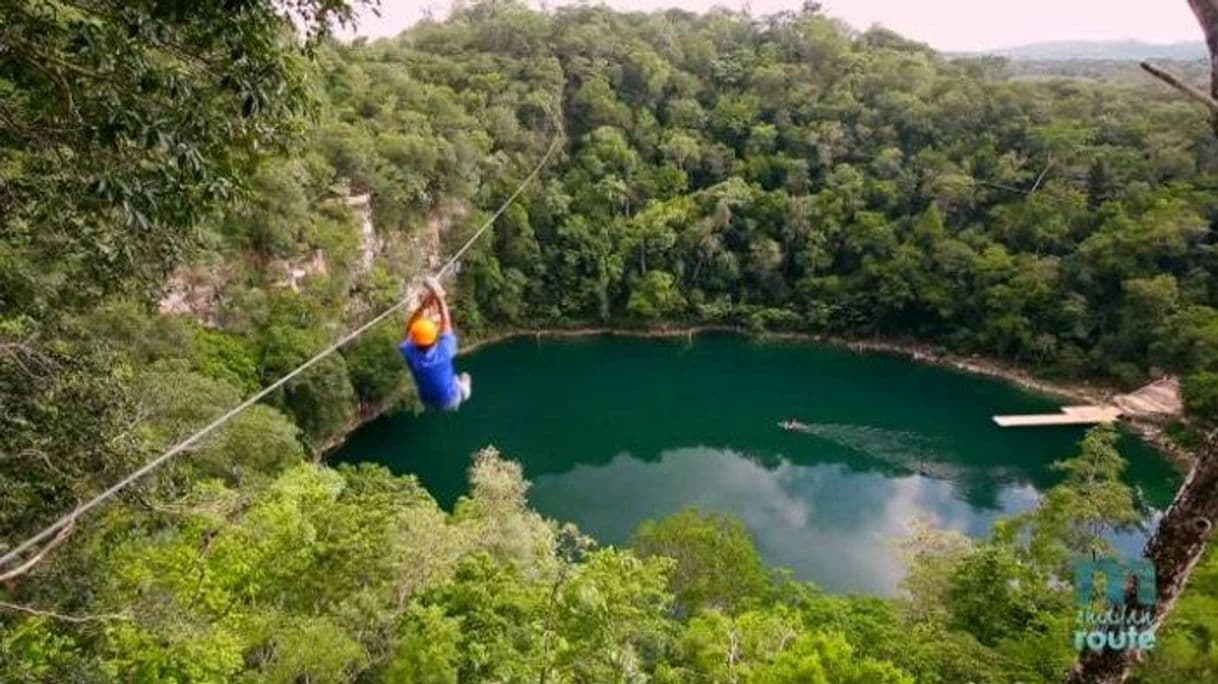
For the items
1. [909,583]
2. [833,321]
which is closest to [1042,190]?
[833,321]

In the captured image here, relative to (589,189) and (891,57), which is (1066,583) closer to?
(589,189)

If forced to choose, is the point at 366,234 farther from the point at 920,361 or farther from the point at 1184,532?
the point at 1184,532

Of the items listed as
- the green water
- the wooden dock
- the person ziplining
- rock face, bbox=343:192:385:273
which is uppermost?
the person ziplining

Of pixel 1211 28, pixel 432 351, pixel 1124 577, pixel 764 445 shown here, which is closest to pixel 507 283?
pixel 764 445

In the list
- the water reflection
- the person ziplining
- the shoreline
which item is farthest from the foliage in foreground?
the shoreline

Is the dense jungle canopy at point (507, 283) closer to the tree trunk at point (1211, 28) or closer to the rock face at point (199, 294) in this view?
the rock face at point (199, 294)

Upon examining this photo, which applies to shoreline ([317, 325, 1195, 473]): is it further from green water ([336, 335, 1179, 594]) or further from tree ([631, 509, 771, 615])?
tree ([631, 509, 771, 615])
